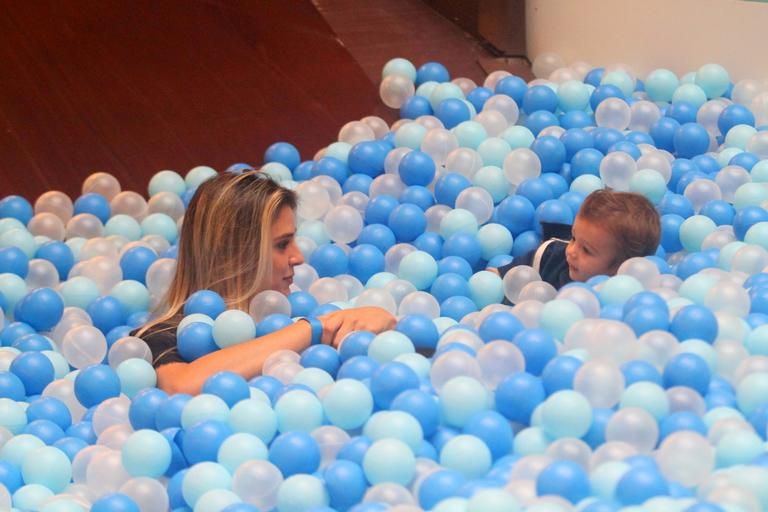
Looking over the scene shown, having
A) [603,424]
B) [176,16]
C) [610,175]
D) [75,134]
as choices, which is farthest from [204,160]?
[603,424]

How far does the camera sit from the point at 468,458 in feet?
5.55

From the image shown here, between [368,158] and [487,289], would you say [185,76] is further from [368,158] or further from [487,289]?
[487,289]

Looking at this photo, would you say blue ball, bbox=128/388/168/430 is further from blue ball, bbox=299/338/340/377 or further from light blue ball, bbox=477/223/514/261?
light blue ball, bbox=477/223/514/261

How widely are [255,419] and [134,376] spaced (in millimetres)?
416

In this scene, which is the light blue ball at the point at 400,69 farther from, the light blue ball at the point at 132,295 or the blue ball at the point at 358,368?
the blue ball at the point at 358,368

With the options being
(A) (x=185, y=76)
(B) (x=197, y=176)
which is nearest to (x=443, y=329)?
(B) (x=197, y=176)

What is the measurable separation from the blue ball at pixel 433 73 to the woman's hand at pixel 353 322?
4.70 ft

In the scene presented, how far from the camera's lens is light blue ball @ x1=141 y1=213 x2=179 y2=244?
A: 305cm

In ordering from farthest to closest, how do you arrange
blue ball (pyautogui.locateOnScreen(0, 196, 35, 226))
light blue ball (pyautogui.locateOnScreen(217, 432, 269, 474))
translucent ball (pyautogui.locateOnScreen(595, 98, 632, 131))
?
blue ball (pyautogui.locateOnScreen(0, 196, 35, 226)) < translucent ball (pyautogui.locateOnScreen(595, 98, 632, 131)) < light blue ball (pyautogui.locateOnScreen(217, 432, 269, 474))

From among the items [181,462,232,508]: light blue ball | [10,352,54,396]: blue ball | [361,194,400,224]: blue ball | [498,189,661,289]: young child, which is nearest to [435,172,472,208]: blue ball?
[361,194,400,224]: blue ball

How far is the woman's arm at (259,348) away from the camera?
6.91ft

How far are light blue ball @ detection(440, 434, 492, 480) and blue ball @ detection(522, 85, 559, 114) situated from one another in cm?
162

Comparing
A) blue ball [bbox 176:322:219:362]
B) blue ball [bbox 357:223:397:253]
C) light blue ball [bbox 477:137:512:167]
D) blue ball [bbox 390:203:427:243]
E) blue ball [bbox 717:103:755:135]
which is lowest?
blue ball [bbox 176:322:219:362]

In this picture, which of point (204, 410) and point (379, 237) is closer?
point (204, 410)
